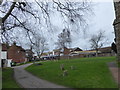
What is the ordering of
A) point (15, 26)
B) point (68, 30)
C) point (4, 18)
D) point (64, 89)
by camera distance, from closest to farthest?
1. point (64, 89)
2. point (68, 30)
3. point (4, 18)
4. point (15, 26)

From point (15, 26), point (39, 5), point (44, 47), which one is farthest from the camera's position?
point (44, 47)

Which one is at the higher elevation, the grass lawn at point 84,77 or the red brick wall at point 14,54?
the red brick wall at point 14,54

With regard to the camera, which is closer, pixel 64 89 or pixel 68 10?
pixel 64 89

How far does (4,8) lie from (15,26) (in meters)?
2.02

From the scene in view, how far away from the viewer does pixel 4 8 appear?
13.4m

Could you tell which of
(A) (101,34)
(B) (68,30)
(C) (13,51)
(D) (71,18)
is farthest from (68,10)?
(A) (101,34)

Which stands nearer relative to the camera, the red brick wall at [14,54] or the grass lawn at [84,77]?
the grass lawn at [84,77]

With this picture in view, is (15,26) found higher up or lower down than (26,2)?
lower down

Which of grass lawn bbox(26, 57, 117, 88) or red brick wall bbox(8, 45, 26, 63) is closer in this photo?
grass lawn bbox(26, 57, 117, 88)

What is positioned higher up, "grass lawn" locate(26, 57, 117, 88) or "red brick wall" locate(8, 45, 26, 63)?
"red brick wall" locate(8, 45, 26, 63)

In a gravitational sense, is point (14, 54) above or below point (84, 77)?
above

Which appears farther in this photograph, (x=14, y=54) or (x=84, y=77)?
(x=14, y=54)

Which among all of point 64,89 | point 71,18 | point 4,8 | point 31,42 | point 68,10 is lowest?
point 64,89

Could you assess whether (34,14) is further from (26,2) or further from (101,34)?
(101,34)
